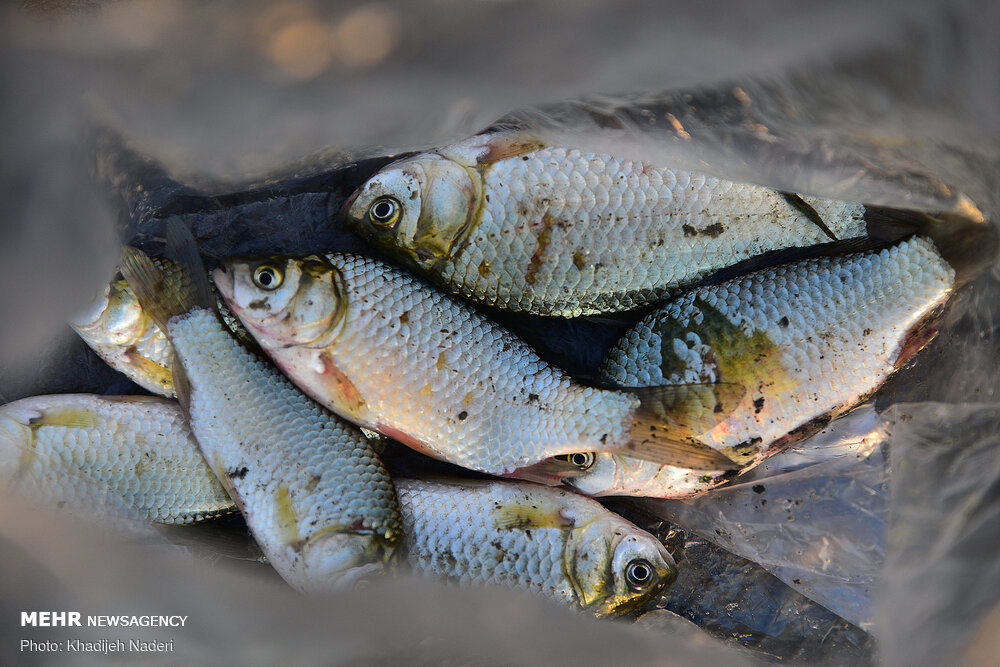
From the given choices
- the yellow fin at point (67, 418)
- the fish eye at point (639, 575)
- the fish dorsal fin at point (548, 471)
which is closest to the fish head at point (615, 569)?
the fish eye at point (639, 575)

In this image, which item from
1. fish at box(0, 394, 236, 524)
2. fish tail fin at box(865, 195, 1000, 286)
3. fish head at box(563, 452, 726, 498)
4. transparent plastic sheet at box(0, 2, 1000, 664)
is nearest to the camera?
transparent plastic sheet at box(0, 2, 1000, 664)

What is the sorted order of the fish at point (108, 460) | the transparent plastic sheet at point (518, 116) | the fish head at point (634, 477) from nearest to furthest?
1. the transparent plastic sheet at point (518, 116)
2. the fish at point (108, 460)
3. the fish head at point (634, 477)

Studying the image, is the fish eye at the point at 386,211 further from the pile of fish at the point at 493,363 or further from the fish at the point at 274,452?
the fish at the point at 274,452

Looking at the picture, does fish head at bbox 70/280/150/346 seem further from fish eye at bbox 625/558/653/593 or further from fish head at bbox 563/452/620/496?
fish eye at bbox 625/558/653/593

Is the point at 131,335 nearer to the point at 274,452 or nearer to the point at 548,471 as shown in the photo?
the point at 274,452

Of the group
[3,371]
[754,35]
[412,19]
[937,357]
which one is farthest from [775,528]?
[3,371]

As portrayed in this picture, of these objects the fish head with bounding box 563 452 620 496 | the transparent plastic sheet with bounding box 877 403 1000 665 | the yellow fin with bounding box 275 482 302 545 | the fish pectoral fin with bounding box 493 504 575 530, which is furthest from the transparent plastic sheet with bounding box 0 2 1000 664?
the fish head with bounding box 563 452 620 496
